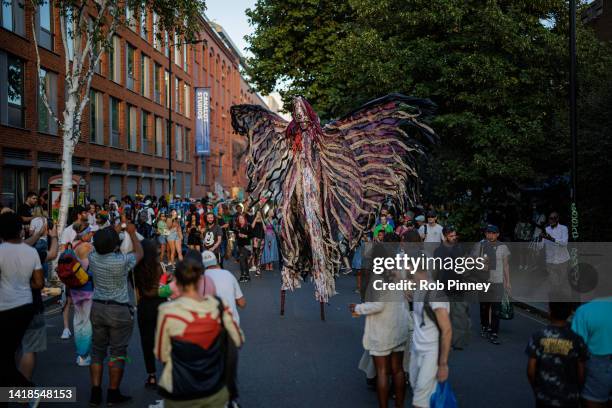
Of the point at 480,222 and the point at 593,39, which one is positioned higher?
the point at 593,39

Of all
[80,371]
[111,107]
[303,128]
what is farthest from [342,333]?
[111,107]

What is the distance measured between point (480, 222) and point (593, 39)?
19.5ft

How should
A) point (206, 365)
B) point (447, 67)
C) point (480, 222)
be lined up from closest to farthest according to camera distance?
point (206, 365) → point (447, 67) → point (480, 222)

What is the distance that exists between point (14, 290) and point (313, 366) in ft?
11.7

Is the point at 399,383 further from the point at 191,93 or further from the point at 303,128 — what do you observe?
the point at 191,93

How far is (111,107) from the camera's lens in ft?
106

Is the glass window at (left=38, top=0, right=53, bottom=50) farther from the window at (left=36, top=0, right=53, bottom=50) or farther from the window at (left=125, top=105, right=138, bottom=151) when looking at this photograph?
the window at (left=125, top=105, right=138, bottom=151)

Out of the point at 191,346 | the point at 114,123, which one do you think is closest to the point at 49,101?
the point at 114,123

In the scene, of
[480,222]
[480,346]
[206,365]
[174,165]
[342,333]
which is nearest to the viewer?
[206,365]

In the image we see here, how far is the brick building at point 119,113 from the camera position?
845 inches

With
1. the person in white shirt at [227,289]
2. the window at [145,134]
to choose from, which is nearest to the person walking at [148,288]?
the person in white shirt at [227,289]

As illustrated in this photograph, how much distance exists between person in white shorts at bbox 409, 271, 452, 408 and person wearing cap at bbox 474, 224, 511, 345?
4.27 m

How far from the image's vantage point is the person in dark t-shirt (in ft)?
14.3

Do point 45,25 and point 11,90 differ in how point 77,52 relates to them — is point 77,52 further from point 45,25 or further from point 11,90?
point 45,25
